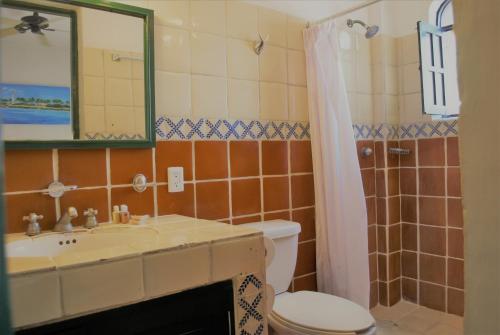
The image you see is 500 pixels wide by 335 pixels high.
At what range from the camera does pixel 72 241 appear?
1308mm

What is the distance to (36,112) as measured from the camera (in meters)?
1.35

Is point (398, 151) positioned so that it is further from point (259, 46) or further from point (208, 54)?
point (208, 54)

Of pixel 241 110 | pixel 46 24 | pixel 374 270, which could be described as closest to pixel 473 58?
pixel 46 24

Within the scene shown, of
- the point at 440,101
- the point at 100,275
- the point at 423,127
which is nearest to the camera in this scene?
the point at 100,275

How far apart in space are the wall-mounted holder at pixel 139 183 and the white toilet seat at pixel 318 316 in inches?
30.3

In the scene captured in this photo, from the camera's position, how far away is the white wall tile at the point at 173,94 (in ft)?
5.41

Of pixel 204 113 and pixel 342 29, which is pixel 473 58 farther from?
pixel 342 29

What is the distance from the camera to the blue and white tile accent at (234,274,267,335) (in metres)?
1.14

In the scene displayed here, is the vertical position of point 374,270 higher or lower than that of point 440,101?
lower

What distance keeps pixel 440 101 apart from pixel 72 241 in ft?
6.99

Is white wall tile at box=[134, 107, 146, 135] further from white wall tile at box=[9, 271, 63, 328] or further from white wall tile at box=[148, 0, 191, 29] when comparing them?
white wall tile at box=[9, 271, 63, 328]

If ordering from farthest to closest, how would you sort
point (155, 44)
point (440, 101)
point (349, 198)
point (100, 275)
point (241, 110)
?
point (440, 101)
point (349, 198)
point (241, 110)
point (155, 44)
point (100, 275)

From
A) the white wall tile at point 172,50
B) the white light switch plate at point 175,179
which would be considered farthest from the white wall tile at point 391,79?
the white light switch plate at point 175,179

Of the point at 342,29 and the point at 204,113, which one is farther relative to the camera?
the point at 342,29
